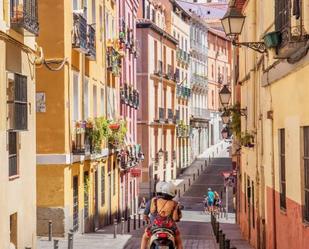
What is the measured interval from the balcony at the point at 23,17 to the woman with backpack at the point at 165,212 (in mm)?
5919

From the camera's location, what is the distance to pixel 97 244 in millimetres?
22234

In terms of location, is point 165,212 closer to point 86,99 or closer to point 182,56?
point 86,99

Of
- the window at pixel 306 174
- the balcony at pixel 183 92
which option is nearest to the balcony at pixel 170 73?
the balcony at pixel 183 92

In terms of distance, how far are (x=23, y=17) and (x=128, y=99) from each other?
1067 inches

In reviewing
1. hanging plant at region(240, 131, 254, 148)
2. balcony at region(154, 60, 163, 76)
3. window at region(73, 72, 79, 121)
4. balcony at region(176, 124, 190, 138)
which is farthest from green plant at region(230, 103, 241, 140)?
balcony at region(176, 124, 190, 138)

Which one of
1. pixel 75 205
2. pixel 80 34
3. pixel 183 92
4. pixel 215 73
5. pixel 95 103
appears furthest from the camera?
pixel 215 73

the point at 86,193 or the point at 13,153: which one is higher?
the point at 13,153

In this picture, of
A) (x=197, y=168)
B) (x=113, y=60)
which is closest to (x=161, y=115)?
(x=197, y=168)

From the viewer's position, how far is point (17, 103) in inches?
611

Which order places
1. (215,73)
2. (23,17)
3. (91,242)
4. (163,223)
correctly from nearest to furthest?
(163,223) → (23,17) → (91,242) → (215,73)

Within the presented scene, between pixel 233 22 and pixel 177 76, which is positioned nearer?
pixel 233 22

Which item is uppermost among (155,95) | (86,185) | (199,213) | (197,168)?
(155,95)

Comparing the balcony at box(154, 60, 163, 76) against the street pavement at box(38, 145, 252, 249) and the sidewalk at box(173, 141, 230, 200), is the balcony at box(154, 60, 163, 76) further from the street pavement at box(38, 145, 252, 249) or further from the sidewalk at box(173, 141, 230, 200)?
the street pavement at box(38, 145, 252, 249)

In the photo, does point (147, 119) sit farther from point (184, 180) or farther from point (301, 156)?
point (301, 156)
